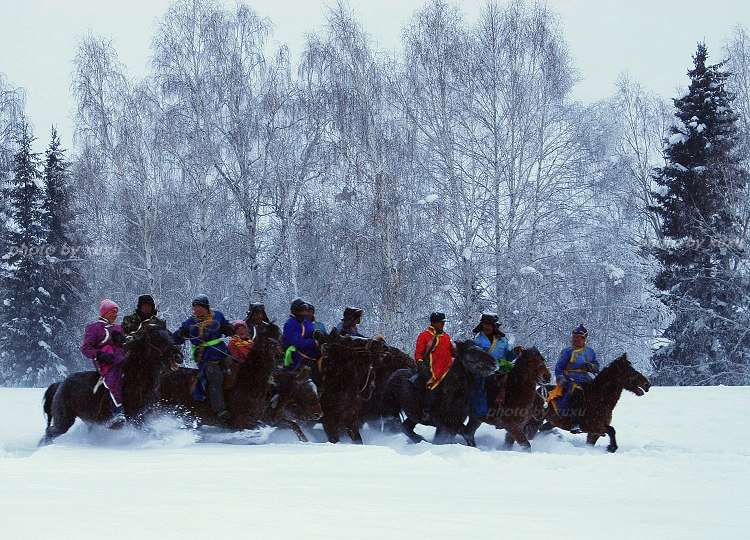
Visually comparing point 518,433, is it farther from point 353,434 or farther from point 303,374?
point 303,374

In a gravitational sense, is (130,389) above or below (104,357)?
below

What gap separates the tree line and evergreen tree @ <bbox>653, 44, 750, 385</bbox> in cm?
8

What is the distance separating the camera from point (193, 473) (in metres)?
6.37

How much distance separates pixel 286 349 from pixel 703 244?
16591mm

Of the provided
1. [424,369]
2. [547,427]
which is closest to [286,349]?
[424,369]

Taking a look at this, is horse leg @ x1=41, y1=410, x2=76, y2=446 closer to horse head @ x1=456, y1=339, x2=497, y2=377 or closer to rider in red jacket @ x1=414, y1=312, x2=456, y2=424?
rider in red jacket @ x1=414, y1=312, x2=456, y2=424

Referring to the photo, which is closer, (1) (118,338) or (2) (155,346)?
(2) (155,346)

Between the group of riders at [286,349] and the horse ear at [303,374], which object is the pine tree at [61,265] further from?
the horse ear at [303,374]

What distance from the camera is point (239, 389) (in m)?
10.4

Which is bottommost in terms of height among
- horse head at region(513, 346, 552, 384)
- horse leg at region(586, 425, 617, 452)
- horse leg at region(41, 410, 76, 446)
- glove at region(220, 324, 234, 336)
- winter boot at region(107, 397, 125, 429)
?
horse leg at region(586, 425, 617, 452)

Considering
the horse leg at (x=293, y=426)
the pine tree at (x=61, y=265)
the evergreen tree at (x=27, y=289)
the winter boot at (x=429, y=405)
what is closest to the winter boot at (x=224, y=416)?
the horse leg at (x=293, y=426)

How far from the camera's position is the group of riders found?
10.0m

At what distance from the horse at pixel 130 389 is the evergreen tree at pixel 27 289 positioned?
20006 millimetres

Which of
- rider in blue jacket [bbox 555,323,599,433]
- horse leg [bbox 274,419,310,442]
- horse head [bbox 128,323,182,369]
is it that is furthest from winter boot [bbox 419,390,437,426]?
horse head [bbox 128,323,182,369]
